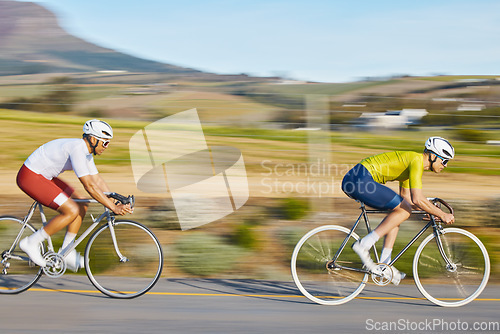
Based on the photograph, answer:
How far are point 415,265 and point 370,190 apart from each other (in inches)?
35.0

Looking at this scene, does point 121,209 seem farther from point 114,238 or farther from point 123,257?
point 123,257

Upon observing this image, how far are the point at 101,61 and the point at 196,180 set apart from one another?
6.75m

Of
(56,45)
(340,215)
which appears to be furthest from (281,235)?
(56,45)

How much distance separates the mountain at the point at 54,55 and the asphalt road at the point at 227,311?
690 cm

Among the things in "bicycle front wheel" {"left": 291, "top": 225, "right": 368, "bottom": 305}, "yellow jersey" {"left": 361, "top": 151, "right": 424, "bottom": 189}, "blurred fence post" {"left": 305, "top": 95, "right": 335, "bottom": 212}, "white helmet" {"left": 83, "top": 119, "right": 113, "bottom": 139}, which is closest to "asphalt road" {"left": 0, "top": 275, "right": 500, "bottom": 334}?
"bicycle front wheel" {"left": 291, "top": 225, "right": 368, "bottom": 305}

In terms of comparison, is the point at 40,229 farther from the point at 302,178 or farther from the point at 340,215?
the point at 302,178

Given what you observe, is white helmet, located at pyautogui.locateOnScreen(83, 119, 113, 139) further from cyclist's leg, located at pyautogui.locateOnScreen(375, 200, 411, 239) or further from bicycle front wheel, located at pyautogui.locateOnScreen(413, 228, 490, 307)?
bicycle front wheel, located at pyautogui.locateOnScreen(413, 228, 490, 307)

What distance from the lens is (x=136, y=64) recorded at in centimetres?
1441

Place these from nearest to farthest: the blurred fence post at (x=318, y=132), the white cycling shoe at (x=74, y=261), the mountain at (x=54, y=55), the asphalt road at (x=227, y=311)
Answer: the asphalt road at (x=227, y=311) → the white cycling shoe at (x=74, y=261) → the blurred fence post at (x=318, y=132) → the mountain at (x=54, y=55)

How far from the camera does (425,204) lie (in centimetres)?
582

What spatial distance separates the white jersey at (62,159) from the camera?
229 inches

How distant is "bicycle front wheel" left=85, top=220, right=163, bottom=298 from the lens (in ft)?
20.4

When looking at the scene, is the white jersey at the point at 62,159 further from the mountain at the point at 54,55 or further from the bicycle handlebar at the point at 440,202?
the mountain at the point at 54,55

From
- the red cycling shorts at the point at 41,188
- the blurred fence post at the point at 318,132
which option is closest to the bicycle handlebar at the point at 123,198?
the red cycling shorts at the point at 41,188
